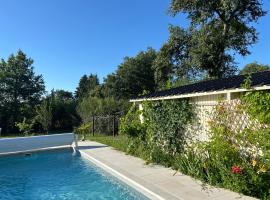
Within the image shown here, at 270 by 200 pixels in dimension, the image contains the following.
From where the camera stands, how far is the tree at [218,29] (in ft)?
83.1

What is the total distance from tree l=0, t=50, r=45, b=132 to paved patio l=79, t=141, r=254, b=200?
85.0 feet

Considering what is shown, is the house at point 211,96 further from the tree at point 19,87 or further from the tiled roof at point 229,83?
the tree at point 19,87

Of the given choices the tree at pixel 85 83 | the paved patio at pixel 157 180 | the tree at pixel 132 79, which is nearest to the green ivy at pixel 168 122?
the paved patio at pixel 157 180

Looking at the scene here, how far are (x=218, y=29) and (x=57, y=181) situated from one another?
17985 millimetres

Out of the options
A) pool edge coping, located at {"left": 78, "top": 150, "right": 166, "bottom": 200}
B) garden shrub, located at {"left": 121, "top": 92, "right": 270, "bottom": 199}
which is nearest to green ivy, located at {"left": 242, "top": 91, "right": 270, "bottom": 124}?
garden shrub, located at {"left": 121, "top": 92, "right": 270, "bottom": 199}

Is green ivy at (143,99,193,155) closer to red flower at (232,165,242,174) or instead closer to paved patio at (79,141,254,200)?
paved patio at (79,141,254,200)

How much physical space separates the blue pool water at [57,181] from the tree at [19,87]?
21.8 meters

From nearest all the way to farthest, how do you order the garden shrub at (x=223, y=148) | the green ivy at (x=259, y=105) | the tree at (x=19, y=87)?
the green ivy at (x=259, y=105) < the garden shrub at (x=223, y=148) < the tree at (x=19, y=87)

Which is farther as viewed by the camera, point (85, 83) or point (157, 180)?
point (85, 83)

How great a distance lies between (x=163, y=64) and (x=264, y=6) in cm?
956

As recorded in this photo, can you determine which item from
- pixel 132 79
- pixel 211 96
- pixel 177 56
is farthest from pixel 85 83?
pixel 211 96

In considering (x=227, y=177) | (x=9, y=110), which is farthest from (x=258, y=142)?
(x=9, y=110)

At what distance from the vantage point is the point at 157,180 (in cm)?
1009

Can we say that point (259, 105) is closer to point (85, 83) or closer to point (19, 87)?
point (19, 87)
